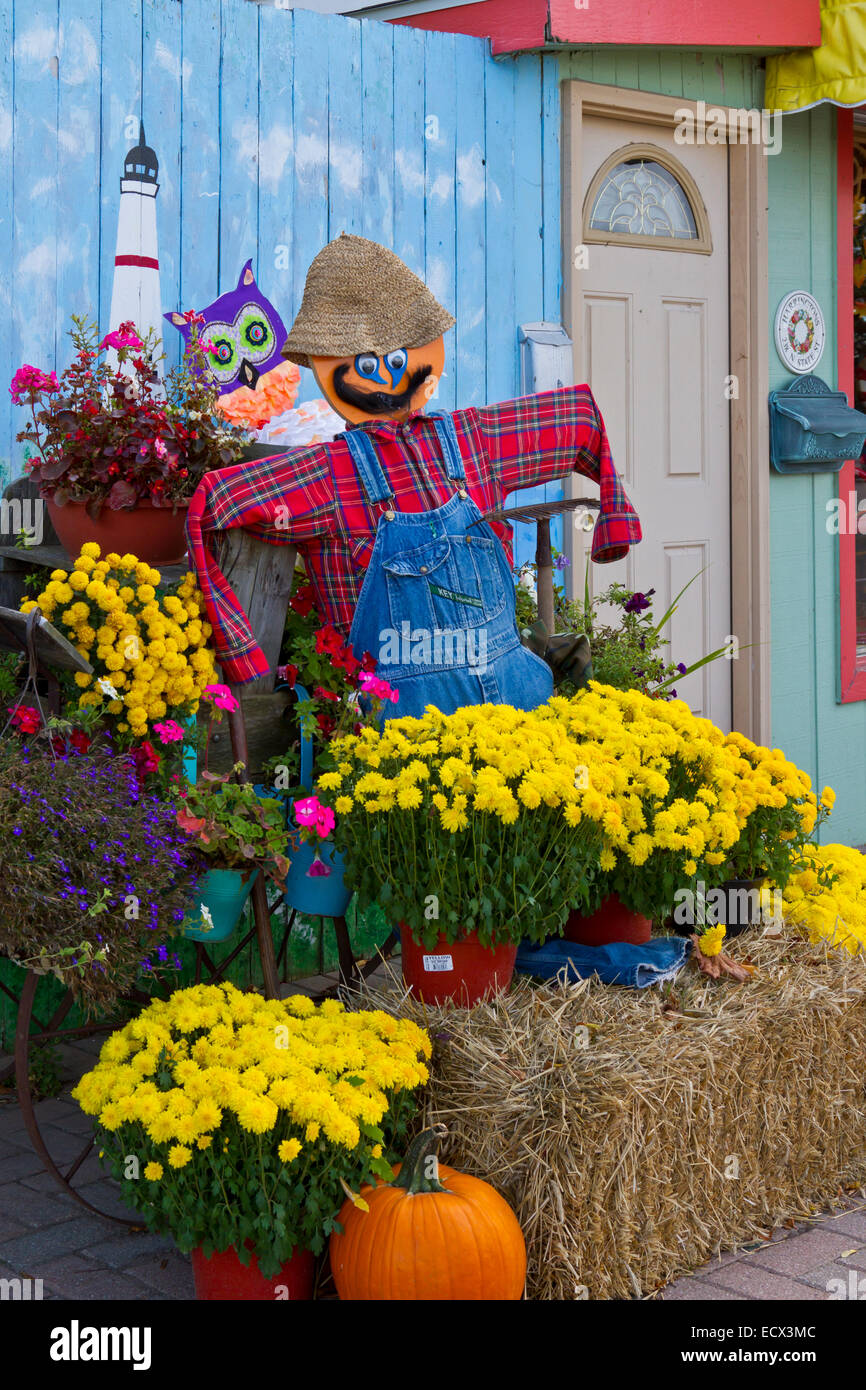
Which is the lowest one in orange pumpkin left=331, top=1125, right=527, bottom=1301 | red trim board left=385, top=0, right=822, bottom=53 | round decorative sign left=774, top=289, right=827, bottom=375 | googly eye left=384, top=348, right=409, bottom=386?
orange pumpkin left=331, top=1125, right=527, bottom=1301

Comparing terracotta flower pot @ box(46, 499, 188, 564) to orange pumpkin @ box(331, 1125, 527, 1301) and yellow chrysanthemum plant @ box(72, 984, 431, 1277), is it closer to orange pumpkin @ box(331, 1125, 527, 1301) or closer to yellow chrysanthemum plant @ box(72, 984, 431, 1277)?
yellow chrysanthemum plant @ box(72, 984, 431, 1277)

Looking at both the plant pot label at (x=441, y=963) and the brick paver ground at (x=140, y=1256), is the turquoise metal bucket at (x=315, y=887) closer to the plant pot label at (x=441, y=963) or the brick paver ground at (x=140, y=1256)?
the plant pot label at (x=441, y=963)

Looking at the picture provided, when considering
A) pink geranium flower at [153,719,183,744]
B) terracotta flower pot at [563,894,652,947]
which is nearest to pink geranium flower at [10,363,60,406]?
pink geranium flower at [153,719,183,744]

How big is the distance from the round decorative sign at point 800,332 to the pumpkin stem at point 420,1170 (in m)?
4.31

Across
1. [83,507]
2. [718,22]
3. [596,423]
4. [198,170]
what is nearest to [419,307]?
[596,423]

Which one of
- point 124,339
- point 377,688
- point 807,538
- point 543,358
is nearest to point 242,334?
point 124,339

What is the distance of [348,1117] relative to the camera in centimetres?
263

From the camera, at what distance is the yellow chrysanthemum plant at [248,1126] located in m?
2.60

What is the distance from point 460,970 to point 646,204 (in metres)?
3.62

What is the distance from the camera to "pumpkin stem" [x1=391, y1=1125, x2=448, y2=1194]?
2.71 m

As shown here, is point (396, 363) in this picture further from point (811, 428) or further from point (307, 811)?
point (811, 428)

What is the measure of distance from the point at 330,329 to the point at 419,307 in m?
0.22

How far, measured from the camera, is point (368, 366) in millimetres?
3510

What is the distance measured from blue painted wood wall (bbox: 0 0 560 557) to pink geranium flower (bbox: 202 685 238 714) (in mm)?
1197
